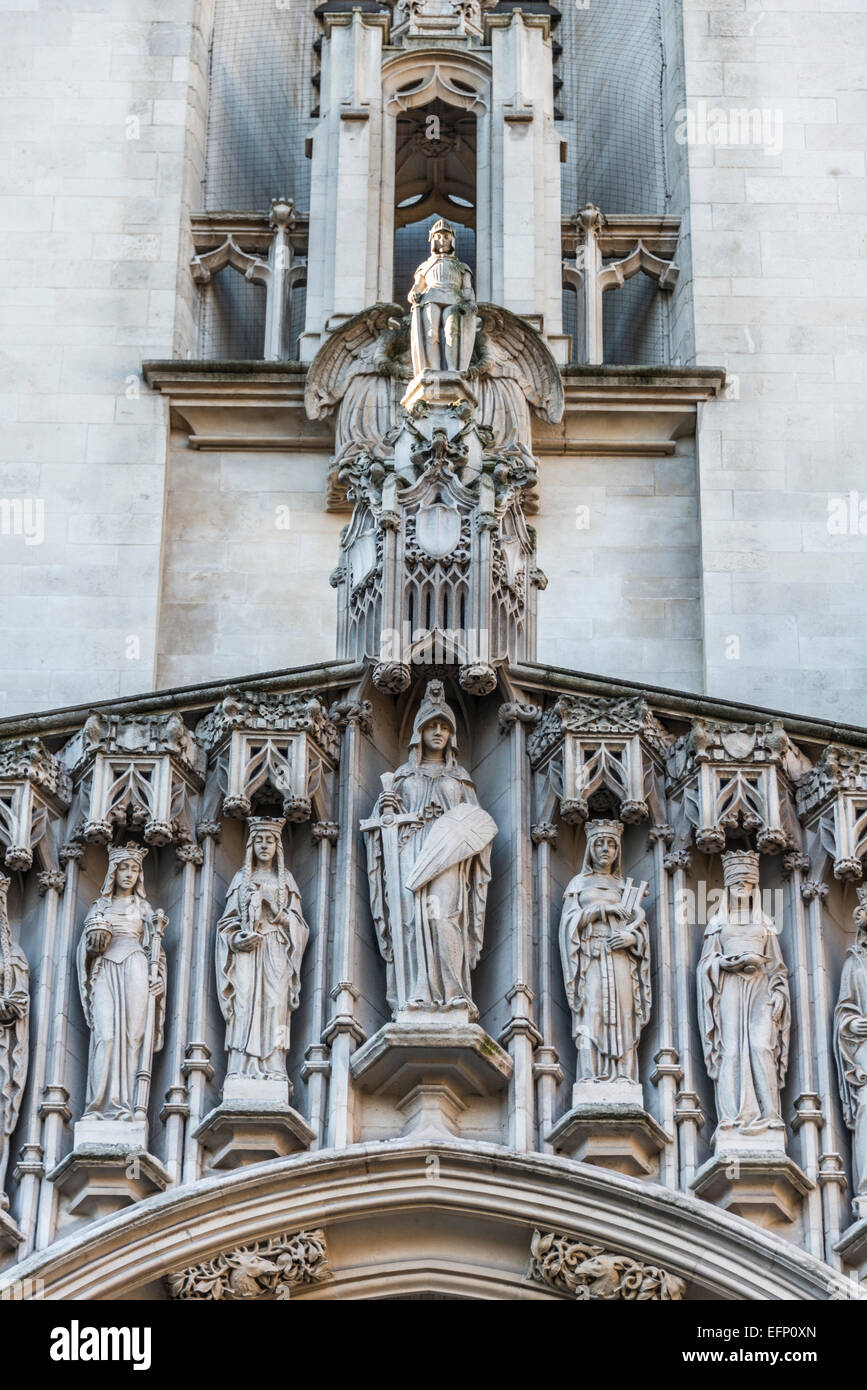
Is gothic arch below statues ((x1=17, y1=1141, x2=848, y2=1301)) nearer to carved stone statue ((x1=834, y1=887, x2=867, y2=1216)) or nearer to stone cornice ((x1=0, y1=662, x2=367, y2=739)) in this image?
carved stone statue ((x1=834, y1=887, x2=867, y2=1216))

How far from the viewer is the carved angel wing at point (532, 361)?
20531 millimetres

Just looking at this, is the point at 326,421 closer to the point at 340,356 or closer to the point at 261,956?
the point at 340,356

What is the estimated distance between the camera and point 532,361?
20.6 meters

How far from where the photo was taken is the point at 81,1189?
54.9 ft

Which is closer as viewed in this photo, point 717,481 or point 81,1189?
point 81,1189

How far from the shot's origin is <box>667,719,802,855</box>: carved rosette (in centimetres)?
1762

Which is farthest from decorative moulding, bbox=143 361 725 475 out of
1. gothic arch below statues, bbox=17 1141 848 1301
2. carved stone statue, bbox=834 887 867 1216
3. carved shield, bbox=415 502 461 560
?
gothic arch below statues, bbox=17 1141 848 1301

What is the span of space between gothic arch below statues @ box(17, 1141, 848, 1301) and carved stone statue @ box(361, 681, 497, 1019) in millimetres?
830

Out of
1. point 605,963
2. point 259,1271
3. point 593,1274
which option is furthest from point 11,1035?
point 593,1274
